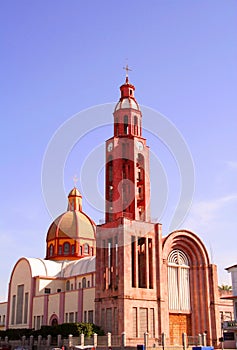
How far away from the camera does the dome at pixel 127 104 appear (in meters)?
51.9

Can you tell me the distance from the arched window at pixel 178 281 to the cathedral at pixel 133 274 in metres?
0.10

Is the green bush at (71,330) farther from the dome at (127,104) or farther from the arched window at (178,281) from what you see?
the dome at (127,104)

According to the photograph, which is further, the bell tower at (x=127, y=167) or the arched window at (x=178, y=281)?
the bell tower at (x=127, y=167)

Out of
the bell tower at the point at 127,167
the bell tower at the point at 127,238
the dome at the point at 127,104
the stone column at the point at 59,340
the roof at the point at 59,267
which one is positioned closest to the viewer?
the stone column at the point at 59,340

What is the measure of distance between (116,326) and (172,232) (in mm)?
12179

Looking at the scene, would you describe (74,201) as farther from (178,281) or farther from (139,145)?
(178,281)

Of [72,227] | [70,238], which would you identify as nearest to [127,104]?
[72,227]

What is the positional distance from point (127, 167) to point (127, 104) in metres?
7.48

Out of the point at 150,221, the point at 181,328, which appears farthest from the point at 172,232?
the point at 181,328

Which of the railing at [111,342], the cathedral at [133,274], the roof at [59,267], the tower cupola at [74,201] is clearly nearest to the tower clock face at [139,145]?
the cathedral at [133,274]

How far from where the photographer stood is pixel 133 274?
4491cm

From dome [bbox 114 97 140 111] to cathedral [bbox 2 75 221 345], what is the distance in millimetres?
68

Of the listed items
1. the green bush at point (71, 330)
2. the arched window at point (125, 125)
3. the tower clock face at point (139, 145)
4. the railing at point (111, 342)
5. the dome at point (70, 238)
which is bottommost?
the railing at point (111, 342)

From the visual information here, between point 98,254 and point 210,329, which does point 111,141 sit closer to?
point 98,254
